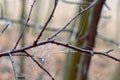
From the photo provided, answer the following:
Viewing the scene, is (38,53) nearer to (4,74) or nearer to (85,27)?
(85,27)

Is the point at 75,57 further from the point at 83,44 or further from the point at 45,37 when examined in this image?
the point at 45,37

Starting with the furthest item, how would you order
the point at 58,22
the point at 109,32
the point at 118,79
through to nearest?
the point at 109,32
the point at 58,22
the point at 118,79

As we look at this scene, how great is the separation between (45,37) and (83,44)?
0.95m

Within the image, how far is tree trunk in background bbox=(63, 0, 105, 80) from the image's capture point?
1.85 meters

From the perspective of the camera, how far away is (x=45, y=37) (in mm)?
2906

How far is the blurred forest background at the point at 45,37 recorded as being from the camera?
1.69 meters

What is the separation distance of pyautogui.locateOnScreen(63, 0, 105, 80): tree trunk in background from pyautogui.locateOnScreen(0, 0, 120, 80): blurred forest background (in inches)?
2.2

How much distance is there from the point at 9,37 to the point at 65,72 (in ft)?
12.8

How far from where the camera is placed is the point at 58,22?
6.96 meters

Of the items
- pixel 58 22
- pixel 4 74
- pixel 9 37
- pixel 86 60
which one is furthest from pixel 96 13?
pixel 58 22

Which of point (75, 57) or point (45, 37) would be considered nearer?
point (75, 57)

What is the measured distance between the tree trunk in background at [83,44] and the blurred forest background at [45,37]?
0.18 feet

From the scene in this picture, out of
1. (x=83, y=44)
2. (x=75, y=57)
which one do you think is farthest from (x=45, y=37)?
(x=83, y=44)

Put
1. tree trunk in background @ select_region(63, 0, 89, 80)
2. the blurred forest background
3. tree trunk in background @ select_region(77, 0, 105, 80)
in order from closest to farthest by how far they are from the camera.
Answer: the blurred forest background, tree trunk in background @ select_region(77, 0, 105, 80), tree trunk in background @ select_region(63, 0, 89, 80)
